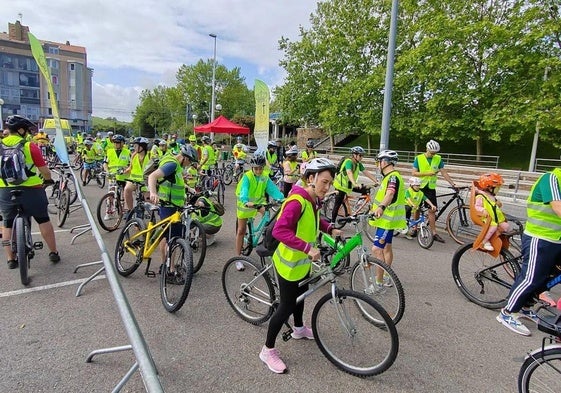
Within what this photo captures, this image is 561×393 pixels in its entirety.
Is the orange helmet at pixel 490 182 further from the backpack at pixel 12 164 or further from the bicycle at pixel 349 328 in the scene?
the backpack at pixel 12 164

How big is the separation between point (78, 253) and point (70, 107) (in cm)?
8619

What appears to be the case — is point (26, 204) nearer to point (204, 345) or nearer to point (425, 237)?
point (204, 345)

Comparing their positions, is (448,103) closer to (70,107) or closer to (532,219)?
(532,219)

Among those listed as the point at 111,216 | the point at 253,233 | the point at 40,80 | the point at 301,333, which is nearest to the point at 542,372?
the point at 301,333

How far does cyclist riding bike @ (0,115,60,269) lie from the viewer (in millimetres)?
4406

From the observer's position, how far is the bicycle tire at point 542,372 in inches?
88.6

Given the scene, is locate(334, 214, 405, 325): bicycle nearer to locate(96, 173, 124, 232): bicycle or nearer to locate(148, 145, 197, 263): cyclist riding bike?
locate(148, 145, 197, 263): cyclist riding bike

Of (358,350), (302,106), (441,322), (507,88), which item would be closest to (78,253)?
(358,350)

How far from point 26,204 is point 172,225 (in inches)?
86.2

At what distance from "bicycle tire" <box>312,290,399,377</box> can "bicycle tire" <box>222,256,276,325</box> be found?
67cm

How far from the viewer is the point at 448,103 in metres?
20.6

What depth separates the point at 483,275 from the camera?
4363 mm

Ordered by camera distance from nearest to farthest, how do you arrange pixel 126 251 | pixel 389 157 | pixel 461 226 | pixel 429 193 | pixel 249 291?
pixel 249 291, pixel 389 157, pixel 126 251, pixel 429 193, pixel 461 226

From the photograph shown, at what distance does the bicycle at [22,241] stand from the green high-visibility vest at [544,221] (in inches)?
235
